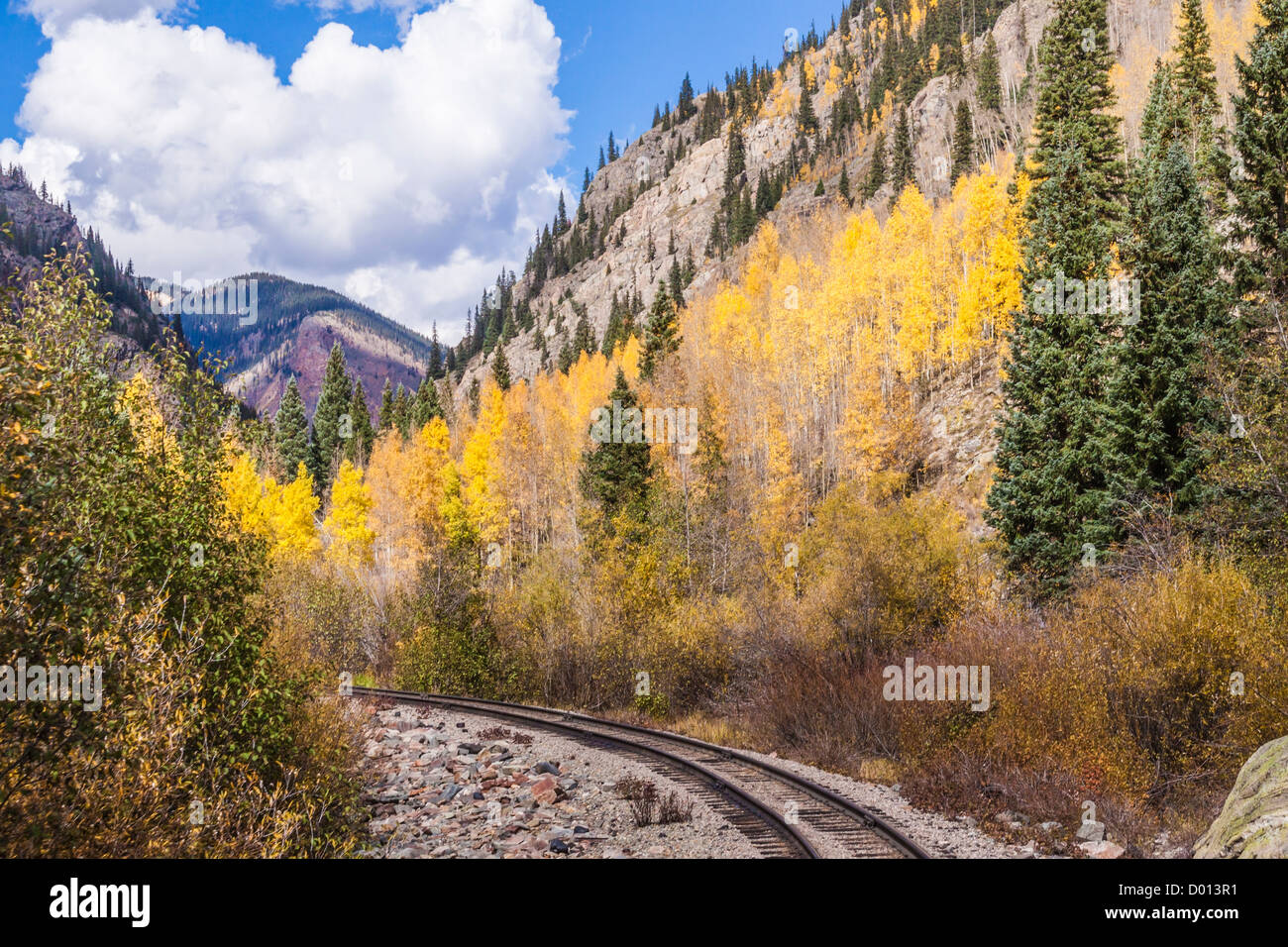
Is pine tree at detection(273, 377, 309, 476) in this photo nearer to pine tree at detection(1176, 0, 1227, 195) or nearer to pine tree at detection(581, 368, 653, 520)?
pine tree at detection(581, 368, 653, 520)

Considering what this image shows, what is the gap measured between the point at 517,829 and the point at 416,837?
1330mm

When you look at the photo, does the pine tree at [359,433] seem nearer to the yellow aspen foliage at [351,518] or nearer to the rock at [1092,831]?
the yellow aspen foliage at [351,518]

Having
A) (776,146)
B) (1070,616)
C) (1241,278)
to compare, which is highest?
(776,146)

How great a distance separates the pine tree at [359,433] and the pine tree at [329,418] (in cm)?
88

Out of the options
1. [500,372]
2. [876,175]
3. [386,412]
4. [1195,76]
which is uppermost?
[876,175]

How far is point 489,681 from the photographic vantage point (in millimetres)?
24984

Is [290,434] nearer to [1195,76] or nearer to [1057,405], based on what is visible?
[1057,405]

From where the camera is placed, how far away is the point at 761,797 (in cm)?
1098

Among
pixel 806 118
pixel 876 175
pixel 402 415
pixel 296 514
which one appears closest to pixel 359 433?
pixel 402 415

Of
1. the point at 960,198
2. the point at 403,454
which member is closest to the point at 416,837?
the point at 403,454

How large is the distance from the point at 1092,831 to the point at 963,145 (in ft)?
289

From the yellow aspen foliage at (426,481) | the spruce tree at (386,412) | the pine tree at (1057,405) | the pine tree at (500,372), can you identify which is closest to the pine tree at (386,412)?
the spruce tree at (386,412)

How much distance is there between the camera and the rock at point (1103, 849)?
871 cm
